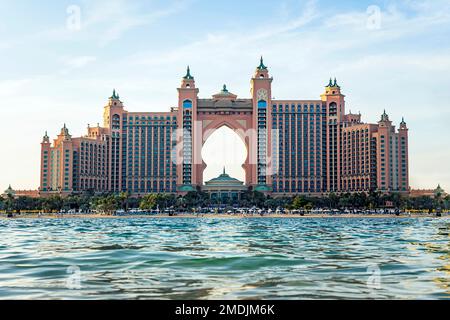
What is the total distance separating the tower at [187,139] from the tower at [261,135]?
17078 mm

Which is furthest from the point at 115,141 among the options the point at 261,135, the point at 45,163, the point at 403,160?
the point at 403,160

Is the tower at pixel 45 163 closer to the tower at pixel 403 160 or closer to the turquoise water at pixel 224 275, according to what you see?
the tower at pixel 403 160

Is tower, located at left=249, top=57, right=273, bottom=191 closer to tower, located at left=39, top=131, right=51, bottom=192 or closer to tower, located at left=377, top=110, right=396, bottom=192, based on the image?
tower, located at left=377, top=110, right=396, bottom=192

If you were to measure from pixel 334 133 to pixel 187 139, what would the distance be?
1768 inches

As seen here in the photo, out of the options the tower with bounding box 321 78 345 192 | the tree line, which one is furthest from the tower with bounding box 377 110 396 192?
the tower with bounding box 321 78 345 192

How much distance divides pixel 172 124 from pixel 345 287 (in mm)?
159240

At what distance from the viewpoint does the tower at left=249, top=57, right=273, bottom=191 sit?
536ft

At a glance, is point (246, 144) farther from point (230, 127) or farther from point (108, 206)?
point (108, 206)

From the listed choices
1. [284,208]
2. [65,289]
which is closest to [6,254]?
[65,289]

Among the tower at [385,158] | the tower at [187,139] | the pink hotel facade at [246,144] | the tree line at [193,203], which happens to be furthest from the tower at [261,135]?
the tower at [385,158]

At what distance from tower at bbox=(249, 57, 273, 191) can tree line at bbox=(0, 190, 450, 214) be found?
13.3 m

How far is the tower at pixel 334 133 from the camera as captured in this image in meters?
166
